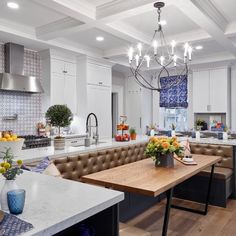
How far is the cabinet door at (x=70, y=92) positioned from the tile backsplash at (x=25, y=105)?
59 cm

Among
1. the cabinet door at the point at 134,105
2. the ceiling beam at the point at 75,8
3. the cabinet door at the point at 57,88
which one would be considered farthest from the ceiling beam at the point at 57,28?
the cabinet door at the point at 134,105

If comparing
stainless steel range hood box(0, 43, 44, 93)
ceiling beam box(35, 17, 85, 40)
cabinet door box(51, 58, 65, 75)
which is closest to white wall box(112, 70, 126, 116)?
cabinet door box(51, 58, 65, 75)

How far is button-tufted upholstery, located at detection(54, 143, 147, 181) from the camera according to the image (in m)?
2.89

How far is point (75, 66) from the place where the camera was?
→ 19.6 feet

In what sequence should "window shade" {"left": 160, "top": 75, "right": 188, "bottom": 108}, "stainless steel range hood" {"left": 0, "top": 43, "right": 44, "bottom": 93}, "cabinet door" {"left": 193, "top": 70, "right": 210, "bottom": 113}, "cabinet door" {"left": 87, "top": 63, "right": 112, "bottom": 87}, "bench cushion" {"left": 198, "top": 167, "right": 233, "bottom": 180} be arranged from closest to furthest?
"bench cushion" {"left": 198, "top": 167, "right": 233, "bottom": 180}, "stainless steel range hood" {"left": 0, "top": 43, "right": 44, "bottom": 93}, "cabinet door" {"left": 87, "top": 63, "right": 112, "bottom": 87}, "cabinet door" {"left": 193, "top": 70, "right": 210, "bottom": 113}, "window shade" {"left": 160, "top": 75, "right": 188, "bottom": 108}

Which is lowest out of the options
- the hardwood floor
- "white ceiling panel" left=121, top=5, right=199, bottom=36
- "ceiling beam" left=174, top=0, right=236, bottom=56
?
the hardwood floor

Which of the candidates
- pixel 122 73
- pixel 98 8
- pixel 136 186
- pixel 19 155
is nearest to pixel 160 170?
pixel 136 186

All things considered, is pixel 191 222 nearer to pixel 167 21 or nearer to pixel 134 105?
pixel 167 21

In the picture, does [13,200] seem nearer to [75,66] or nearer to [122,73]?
[75,66]

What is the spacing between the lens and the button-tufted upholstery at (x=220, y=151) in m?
4.15

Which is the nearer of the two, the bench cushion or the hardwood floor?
the hardwood floor

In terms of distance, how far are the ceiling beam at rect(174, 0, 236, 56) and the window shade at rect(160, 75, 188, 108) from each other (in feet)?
10.1

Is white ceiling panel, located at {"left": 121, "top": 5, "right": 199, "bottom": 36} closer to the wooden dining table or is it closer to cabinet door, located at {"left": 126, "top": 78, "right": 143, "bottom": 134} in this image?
the wooden dining table

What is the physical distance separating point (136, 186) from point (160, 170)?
0.69 m
